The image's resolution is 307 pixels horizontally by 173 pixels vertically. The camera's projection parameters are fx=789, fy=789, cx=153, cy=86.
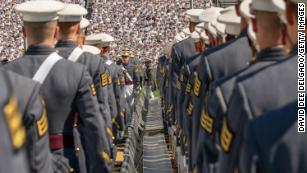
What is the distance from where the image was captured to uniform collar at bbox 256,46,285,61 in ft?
11.5

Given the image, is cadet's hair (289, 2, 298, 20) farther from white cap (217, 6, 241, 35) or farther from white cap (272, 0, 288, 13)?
white cap (217, 6, 241, 35)

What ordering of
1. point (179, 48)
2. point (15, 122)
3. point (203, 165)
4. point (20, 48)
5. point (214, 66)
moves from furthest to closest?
point (20, 48)
point (179, 48)
point (214, 66)
point (203, 165)
point (15, 122)

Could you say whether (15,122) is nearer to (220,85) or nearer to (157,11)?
(220,85)

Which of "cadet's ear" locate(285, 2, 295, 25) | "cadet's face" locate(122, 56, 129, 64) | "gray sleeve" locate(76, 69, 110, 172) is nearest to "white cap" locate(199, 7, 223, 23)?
"gray sleeve" locate(76, 69, 110, 172)

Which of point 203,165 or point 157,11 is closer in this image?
point 203,165

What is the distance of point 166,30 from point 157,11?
4.58 m

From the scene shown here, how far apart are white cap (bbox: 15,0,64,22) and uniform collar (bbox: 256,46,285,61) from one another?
1935mm

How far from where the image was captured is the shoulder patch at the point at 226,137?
3.25 meters

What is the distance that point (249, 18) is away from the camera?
15.5 ft

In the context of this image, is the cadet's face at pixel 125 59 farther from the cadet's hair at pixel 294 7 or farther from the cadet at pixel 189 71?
the cadet's hair at pixel 294 7

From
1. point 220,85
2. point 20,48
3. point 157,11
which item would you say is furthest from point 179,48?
point 157,11

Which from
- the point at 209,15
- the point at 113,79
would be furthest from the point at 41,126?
the point at 113,79

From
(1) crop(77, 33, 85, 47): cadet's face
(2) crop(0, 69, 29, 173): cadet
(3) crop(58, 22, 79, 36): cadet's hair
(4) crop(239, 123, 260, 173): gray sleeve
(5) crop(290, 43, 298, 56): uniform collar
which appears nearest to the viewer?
(2) crop(0, 69, 29, 173): cadet

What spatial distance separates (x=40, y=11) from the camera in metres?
5.13
